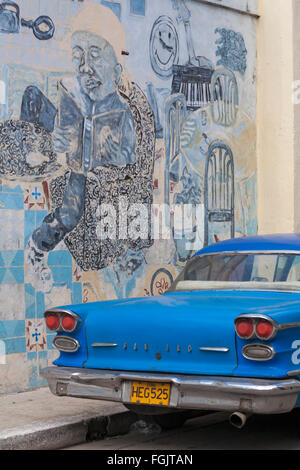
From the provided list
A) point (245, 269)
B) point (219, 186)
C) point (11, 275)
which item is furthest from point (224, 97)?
point (245, 269)

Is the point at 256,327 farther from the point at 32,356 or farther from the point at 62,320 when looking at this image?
the point at 32,356

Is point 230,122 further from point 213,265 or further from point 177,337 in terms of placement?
point 177,337

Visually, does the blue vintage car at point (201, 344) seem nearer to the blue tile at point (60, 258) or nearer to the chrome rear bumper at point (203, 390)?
the chrome rear bumper at point (203, 390)

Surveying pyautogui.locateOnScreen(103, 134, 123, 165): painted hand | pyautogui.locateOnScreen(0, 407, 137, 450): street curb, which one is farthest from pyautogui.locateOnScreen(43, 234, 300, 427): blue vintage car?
pyautogui.locateOnScreen(103, 134, 123, 165): painted hand

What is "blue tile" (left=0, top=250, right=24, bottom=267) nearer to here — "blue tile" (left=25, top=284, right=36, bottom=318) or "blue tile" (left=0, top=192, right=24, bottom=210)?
"blue tile" (left=25, top=284, right=36, bottom=318)

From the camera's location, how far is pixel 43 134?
7.95 m

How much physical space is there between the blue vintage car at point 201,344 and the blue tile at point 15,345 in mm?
1885

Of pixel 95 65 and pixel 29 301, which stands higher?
pixel 95 65

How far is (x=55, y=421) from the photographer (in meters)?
5.90

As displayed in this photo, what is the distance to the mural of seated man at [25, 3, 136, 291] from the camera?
26.1 feet

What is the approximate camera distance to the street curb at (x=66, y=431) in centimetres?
549

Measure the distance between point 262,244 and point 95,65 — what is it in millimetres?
3390

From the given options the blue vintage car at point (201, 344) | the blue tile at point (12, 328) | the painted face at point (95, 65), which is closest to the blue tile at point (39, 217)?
the blue tile at point (12, 328)

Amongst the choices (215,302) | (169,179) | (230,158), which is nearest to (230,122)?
(230,158)
